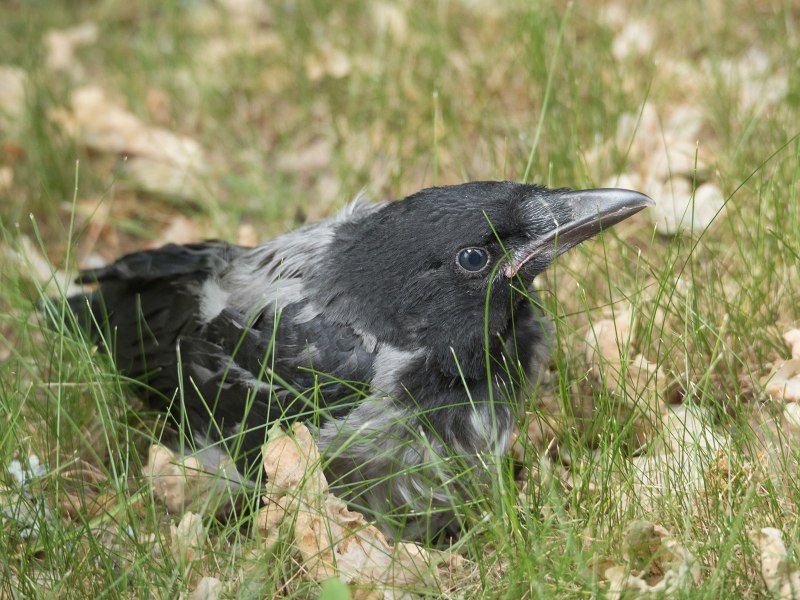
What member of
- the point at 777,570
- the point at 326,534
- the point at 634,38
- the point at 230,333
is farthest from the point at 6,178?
the point at 777,570

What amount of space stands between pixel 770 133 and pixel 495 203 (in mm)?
1558

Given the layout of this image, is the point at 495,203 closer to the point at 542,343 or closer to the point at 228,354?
the point at 542,343

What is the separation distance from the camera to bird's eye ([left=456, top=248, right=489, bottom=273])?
121 inches

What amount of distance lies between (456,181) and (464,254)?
1.68m

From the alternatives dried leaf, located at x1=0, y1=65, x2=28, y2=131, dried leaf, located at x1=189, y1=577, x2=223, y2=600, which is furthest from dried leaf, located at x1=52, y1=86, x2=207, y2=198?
dried leaf, located at x1=189, y1=577, x2=223, y2=600

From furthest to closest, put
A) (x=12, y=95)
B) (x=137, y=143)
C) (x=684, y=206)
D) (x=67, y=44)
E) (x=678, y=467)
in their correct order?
(x=67, y=44)
(x=12, y=95)
(x=137, y=143)
(x=684, y=206)
(x=678, y=467)

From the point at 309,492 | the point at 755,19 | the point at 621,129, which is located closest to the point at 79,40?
the point at 621,129

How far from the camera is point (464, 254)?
307 cm

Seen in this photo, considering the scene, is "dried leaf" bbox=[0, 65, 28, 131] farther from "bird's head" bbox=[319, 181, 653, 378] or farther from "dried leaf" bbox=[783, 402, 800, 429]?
"dried leaf" bbox=[783, 402, 800, 429]

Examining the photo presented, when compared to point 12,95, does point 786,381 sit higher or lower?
lower

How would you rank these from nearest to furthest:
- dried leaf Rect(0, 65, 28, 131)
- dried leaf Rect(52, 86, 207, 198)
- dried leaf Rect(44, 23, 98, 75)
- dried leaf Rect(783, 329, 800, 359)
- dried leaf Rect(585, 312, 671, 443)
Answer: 1. dried leaf Rect(585, 312, 671, 443)
2. dried leaf Rect(783, 329, 800, 359)
3. dried leaf Rect(52, 86, 207, 198)
4. dried leaf Rect(0, 65, 28, 131)
5. dried leaf Rect(44, 23, 98, 75)

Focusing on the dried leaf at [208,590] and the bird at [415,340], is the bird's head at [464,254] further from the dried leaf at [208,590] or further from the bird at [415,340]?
the dried leaf at [208,590]

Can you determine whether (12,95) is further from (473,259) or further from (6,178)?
(473,259)

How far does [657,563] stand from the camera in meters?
2.54
